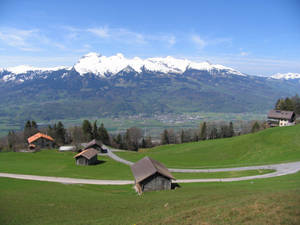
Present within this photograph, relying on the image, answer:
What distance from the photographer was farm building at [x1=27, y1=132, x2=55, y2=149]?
95.9 metres

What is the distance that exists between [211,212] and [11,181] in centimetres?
3679

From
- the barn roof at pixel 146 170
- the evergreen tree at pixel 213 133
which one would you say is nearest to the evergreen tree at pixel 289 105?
the evergreen tree at pixel 213 133

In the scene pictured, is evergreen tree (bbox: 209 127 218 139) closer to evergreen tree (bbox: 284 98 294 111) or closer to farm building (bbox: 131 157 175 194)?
evergreen tree (bbox: 284 98 294 111)

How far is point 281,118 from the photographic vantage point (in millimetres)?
97875

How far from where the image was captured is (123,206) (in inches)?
1028

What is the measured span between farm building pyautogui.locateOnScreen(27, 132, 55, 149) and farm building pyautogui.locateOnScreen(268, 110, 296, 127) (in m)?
96.9

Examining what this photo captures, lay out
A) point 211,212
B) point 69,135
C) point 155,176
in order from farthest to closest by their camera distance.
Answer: point 69,135
point 155,176
point 211,212

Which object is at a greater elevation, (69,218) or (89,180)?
(69,218)

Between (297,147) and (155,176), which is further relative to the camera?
(297,147)

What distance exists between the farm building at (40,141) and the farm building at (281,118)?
9690 centimetres

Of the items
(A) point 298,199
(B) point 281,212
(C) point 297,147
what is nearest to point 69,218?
(B) point 281,212

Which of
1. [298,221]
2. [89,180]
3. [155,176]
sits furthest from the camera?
[89,180]

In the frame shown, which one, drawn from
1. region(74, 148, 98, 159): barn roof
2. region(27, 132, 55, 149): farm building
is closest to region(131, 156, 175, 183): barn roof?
region(74, 148, 98, 159): barn roof

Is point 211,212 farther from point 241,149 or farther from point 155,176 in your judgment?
point 241,149
